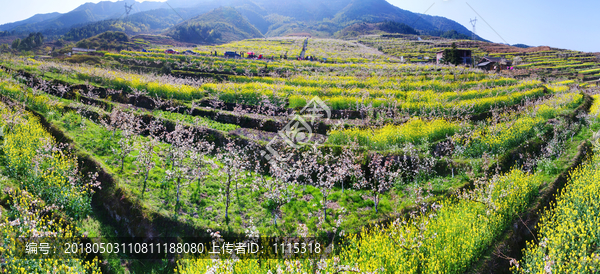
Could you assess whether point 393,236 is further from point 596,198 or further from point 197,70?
point 197,70

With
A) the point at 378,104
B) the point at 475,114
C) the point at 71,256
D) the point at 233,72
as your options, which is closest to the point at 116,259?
the point at 71,256

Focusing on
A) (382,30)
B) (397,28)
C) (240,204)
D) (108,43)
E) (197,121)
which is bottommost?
(240,204)

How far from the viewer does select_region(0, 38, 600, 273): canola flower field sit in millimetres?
5992

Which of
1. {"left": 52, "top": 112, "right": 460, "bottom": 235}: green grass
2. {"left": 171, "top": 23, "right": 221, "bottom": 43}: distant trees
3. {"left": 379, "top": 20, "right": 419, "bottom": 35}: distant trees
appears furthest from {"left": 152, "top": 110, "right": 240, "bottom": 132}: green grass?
{"left": 379, "top": 20, "right": 419, "bottom": 35}: distant trees

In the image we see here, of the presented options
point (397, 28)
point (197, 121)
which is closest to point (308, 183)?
point (197, 121)

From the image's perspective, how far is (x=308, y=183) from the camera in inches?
413

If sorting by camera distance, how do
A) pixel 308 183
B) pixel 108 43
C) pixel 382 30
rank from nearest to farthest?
pixel 308 183 < pixel 108 43 < pixel 382 30

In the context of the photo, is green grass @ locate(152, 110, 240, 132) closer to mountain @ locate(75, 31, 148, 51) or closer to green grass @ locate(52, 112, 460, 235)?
green grass @ locate(52, 112, 460, 235)

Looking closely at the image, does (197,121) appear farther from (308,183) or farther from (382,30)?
(382,30)

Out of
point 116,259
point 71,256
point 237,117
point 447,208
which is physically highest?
point 237,117

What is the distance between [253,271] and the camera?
221 inches

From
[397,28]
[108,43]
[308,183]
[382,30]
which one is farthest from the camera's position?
[397,28]

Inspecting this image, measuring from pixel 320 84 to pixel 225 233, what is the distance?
19.6 meters

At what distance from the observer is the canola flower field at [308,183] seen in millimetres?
5992
